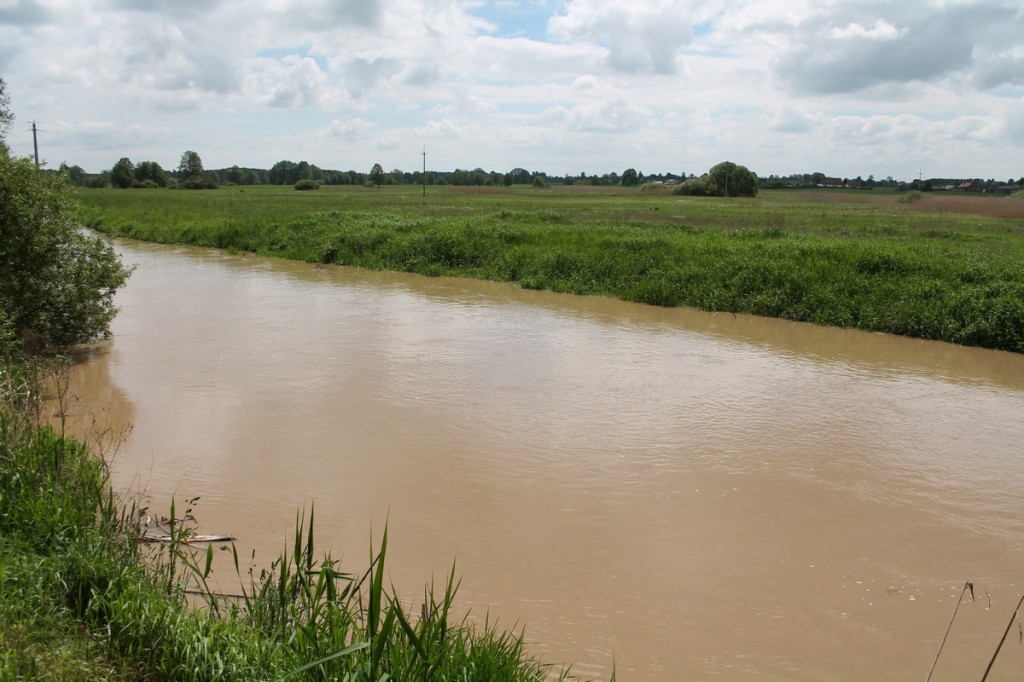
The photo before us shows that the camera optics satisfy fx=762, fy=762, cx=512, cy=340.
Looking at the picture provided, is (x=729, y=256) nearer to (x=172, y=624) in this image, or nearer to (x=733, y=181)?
(x=172, y=624)

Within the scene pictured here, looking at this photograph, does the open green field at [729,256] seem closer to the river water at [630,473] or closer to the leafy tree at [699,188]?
the river water at [630,473]

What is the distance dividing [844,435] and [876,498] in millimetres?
1544

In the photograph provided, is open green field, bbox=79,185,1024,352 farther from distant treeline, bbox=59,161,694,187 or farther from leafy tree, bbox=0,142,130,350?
distant treeline, bbox=59,161,694,187

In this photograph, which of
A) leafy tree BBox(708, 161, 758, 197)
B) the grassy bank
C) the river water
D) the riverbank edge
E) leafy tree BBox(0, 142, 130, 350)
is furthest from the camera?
leafy tree BBox(708, 161, 758, 197)

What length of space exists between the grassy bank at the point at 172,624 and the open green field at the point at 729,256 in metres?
7.83

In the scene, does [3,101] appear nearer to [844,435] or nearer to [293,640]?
[293,640]

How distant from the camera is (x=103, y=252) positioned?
10.6 meters

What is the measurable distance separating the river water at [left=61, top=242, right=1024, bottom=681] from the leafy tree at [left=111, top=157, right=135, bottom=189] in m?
71.1

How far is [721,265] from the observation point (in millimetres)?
15367

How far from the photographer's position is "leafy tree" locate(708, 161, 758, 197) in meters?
51.1

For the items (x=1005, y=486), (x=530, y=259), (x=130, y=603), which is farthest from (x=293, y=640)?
(x=530, y=259)

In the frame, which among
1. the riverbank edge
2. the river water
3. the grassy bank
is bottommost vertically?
the river water

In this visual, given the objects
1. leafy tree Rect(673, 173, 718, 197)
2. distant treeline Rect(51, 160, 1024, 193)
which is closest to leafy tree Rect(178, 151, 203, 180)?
distant treeline Rect(51, 160, 1024, 193)

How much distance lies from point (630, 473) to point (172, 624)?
4041mm
